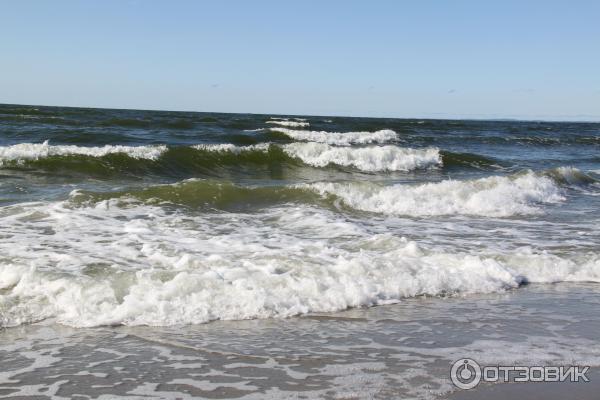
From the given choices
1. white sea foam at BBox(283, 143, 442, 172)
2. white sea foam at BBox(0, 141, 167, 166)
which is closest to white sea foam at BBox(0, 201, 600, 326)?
white sea foam at BBox(0, 141, 167, 166)

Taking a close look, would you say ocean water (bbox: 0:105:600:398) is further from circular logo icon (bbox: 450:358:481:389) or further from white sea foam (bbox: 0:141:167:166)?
white sea foam (bbox: 0:141:167:166)

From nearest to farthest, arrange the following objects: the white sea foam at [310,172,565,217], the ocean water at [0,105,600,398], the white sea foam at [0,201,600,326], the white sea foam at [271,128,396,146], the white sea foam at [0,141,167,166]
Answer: the ocean water at [0,105,600,398]
the white sea foam at [0,201,600,326]
the white sea foam at [310,172,565,217]
the white sea foam at [0,141,167,166]
the white sea foam at [271,128,396,146]

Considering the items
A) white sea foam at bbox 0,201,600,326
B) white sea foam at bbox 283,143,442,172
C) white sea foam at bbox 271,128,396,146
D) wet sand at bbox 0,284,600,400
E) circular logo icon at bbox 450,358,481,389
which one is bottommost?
wet sand at bbox 0,284,600,400

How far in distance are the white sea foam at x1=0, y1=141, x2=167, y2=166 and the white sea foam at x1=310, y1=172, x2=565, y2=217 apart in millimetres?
6201

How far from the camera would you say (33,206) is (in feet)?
26.9

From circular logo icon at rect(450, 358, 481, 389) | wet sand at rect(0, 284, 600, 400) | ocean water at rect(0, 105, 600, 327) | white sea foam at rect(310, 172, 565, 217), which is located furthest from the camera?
white sea foam at rect(310, 172, 565, 217)

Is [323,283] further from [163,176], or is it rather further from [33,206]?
[163,176]

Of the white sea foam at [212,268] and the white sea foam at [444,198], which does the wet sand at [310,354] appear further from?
the white sea foam at [444,198]

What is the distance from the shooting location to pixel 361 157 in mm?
18875

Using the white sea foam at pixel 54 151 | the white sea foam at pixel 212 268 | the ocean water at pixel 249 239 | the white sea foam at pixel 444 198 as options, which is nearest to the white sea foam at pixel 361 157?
the ocean water at pixel 249 239

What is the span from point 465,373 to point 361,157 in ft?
51.0

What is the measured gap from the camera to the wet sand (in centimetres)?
326

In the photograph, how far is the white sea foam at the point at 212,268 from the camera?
4.60m

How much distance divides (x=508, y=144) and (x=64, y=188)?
2438cm
